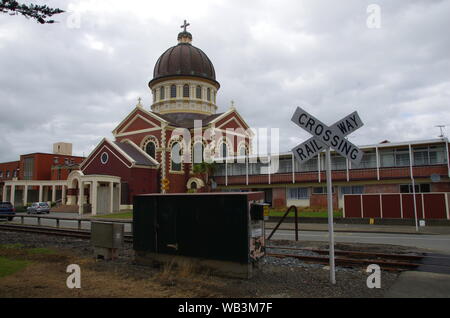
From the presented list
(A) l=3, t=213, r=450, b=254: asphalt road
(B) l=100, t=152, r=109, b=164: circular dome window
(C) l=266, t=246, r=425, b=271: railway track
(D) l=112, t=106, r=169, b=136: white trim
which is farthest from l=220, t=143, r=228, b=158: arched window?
(C) l=266, t=246, r=425, b=271: railway track

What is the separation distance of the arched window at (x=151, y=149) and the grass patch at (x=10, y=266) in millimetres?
31717

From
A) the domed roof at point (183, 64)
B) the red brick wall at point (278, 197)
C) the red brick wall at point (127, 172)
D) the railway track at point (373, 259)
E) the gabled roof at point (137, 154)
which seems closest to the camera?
the railway track at point (373, 259)

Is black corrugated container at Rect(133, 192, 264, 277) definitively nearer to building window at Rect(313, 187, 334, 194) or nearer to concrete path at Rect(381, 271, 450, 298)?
concrete path at Rect(381, 271, 450, 298)

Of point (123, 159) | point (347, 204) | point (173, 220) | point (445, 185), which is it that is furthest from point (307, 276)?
point (123, 159)

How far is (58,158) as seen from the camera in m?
67.0

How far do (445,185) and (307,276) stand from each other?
84.2ft

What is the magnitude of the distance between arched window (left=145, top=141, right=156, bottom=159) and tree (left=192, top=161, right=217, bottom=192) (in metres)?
5.23

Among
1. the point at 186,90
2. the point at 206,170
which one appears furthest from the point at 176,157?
the point at 186,90

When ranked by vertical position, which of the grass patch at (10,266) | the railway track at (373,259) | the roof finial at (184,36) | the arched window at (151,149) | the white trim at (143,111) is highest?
the roof finial at (184,36)

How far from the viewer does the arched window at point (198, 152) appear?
139 ft

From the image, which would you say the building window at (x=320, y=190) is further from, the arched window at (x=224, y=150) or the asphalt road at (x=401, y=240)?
the asphalt road at (x=401, y=240)

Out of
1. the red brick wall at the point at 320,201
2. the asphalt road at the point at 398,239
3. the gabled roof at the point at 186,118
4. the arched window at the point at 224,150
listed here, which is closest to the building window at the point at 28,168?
the gabled roof at the point at 186,118

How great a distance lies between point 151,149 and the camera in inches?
1663
